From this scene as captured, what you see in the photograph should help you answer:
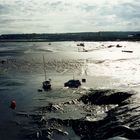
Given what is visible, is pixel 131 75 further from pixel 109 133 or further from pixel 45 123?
pixel 109 133

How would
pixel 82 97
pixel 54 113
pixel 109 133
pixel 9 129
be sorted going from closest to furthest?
pixel 109 133 → pixel 9 129 → pixel 54 113 → pixel 82 97

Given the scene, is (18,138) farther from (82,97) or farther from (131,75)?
(131,75)

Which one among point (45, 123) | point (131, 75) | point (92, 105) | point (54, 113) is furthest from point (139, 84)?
point (45, 123)

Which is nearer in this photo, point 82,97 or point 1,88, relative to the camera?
point 82,97

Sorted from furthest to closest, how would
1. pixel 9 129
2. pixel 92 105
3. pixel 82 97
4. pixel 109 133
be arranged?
pixel 82 97
pixel 92 105
pixel 9 129
pixel 109 133

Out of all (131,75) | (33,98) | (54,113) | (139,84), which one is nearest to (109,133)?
(54,113)

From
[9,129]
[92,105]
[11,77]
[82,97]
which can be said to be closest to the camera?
[9,129]
